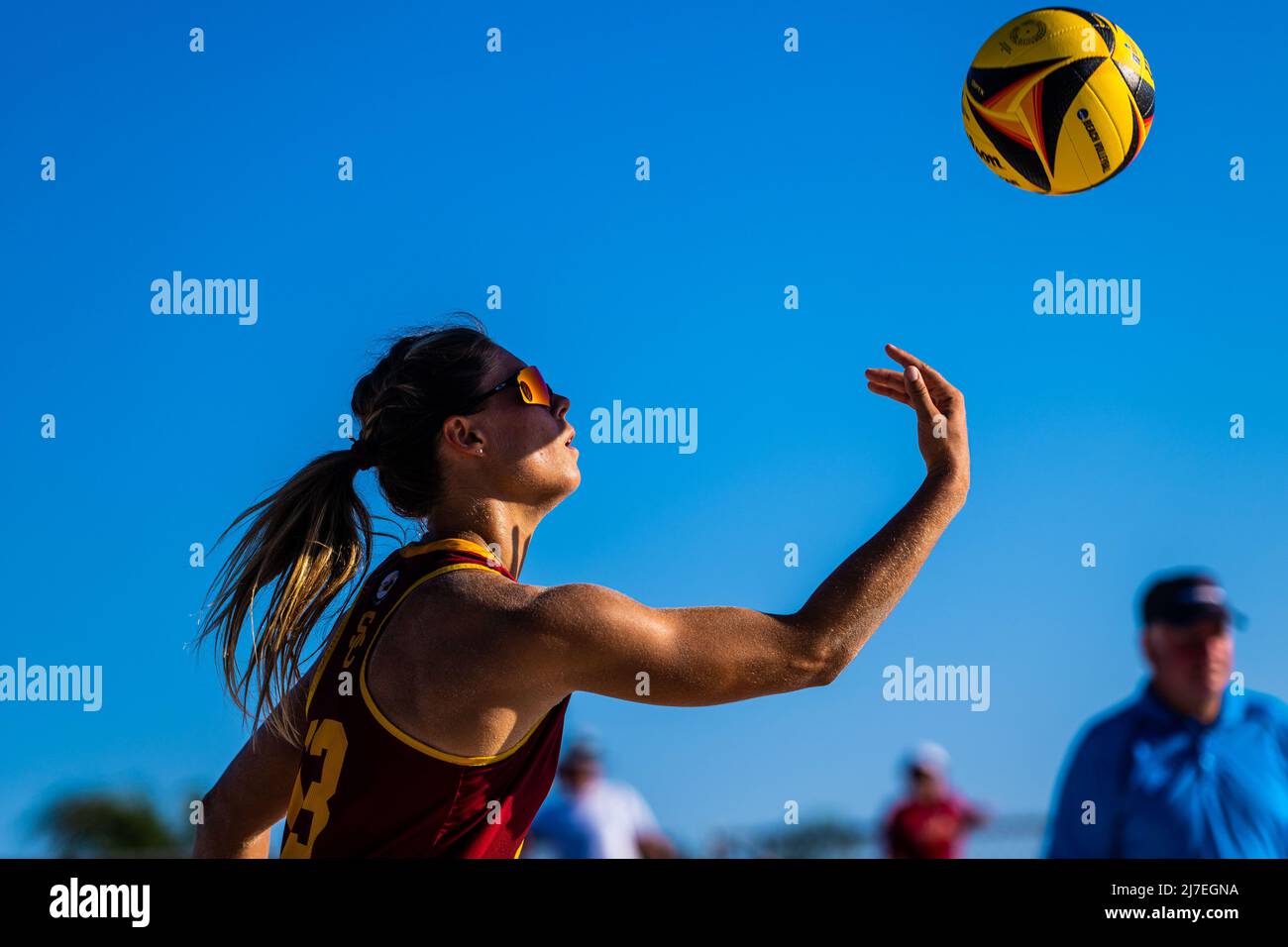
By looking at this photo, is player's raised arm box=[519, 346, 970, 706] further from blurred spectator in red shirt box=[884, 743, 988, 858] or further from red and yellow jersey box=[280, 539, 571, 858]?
blurred spectator in red shirt box=[884, 743, 988, 858]

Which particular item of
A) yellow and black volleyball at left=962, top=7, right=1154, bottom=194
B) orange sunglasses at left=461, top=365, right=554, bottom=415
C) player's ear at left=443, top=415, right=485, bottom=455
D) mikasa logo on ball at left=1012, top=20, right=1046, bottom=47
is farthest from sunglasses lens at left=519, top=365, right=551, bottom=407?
mikasa logo on ball at left=1012, top=20, right=1046, bottom=47

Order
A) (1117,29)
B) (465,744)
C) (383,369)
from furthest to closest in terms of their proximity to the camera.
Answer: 1. (1117,29)
2. (383,369)
3. (465,744)

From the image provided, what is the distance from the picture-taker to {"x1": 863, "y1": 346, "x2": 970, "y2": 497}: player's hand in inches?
157

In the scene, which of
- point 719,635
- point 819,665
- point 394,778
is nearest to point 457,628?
point 394,778

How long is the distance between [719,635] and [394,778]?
3.04 feet

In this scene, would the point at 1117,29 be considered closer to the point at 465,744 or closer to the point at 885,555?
the point at 885,555

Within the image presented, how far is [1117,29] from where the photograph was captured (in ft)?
21.8

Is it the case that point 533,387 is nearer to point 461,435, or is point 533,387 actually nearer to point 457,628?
point 461,435

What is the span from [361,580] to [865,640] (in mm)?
1568

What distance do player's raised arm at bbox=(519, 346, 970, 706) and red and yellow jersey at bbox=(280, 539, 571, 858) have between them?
33 centimetres

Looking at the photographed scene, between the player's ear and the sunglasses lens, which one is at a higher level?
the sunglasses lens

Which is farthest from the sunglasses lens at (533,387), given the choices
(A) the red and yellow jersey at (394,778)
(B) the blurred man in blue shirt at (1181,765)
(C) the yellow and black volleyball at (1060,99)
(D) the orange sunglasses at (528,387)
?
(C) the yellow and black volleyball at (1060,99)
